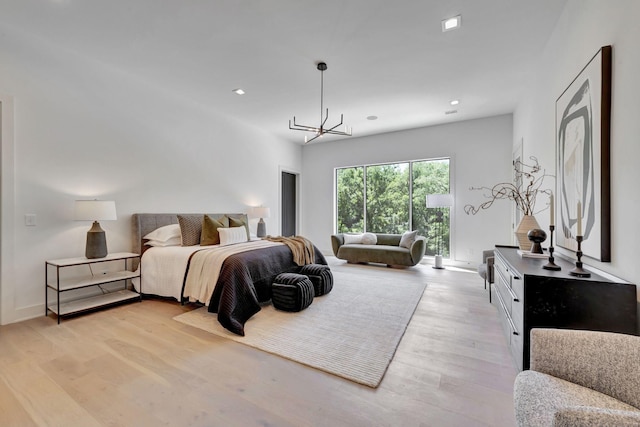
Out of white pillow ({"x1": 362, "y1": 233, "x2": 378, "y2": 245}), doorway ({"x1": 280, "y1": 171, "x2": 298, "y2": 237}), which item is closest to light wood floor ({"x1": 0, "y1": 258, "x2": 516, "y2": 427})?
white pillow ({"x1": 362, "y1": 233, "x2": 378, "y2": 245})

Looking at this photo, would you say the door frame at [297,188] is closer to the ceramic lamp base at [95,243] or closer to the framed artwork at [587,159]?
the ceramic lamp base at [95,243]

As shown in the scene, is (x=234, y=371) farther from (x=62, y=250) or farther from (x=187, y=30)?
(x=187, y=30)

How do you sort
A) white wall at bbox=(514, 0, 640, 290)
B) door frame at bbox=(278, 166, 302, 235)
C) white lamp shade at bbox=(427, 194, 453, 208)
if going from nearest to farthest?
white wall at bbox=(514, 0, 640, 290)
white lamp shade at bbox=(427, 194, 453, 208)
door frame at bbox=(278, 166, 302, 235)

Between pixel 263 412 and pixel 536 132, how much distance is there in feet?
13.3

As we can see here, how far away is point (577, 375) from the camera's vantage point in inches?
43.4

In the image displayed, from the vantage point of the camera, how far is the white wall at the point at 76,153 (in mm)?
2729

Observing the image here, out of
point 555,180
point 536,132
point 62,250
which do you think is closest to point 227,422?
point 62,250

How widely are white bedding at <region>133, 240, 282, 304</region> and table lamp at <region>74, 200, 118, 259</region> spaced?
0.53 m

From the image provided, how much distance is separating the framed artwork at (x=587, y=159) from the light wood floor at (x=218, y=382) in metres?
1.08

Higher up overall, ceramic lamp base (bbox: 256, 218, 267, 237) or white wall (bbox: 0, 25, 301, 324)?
white wall (bbox: 0, 25, 301, 324)

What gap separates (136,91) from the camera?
3.78 meters

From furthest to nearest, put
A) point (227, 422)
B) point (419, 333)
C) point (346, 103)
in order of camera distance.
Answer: point (346, 103) → point (419, 333) → point (227, 422)

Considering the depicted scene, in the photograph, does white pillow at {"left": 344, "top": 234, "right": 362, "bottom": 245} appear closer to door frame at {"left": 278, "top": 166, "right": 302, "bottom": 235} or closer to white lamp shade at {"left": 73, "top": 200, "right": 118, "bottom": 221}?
door frame at {"left": 278, "top": 166, "right": 302, "bottom": 235}

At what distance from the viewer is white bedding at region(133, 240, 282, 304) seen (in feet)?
9.82
